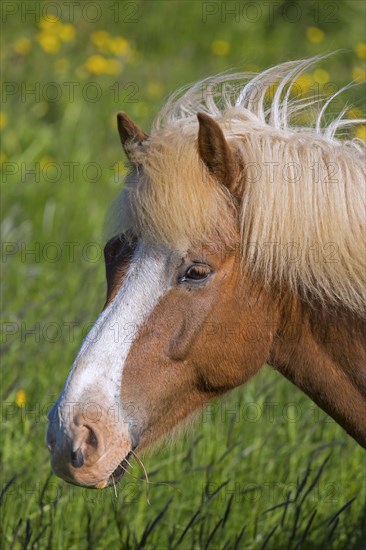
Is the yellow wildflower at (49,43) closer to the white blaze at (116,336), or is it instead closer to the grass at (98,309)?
the grass at (98,309)

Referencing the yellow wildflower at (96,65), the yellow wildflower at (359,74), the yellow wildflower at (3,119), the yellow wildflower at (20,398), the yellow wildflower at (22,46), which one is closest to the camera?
the yellow wildflower at (359,74)

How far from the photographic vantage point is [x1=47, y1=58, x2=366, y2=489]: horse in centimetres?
235

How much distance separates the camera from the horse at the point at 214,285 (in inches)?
92.5

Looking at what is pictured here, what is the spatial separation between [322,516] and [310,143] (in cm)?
163

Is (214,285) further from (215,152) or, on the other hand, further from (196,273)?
(215,152)

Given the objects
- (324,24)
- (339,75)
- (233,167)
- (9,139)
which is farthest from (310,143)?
(324,24)

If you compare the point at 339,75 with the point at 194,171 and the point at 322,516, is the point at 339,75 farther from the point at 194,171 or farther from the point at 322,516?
the point at 194,171

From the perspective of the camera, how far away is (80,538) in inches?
132

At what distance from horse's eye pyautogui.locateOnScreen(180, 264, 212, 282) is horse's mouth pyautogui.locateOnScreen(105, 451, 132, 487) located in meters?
0.50

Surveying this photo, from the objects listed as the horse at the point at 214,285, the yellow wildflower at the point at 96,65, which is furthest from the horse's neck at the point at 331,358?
the yellow wildflower at the point at 96,65

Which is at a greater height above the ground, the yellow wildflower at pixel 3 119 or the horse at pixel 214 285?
the horse at pixel 214 285

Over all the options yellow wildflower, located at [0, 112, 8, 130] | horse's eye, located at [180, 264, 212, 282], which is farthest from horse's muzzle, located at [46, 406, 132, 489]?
yellow wildflower, located at [0, 112, 8, 130]

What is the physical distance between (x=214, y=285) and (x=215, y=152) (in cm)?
35

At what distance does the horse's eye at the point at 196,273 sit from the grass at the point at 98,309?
39 cm
